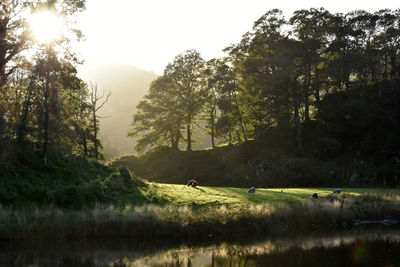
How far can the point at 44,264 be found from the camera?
15.7 metres

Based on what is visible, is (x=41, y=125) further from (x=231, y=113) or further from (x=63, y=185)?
(x=231, y=113)

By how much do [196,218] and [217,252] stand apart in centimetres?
366

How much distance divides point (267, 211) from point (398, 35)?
1757 inches

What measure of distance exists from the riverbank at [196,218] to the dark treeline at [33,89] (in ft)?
19.9

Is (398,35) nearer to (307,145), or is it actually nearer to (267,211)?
(307,145)

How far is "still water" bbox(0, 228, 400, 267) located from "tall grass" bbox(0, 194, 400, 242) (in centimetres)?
89

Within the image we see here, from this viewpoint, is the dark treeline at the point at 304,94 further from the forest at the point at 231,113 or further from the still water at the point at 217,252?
the still water at the point at 217,252

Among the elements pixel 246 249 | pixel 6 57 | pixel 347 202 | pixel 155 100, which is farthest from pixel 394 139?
pixel 6 57

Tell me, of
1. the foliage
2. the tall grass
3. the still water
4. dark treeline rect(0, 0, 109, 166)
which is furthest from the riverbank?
dark treeline rect(0, 0, 109, 166)

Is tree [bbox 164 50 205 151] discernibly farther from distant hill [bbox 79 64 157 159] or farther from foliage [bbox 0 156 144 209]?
distant hill [bbox 79 64 157 159]

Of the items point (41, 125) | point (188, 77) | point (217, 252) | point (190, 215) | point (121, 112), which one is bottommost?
point (217, 252)

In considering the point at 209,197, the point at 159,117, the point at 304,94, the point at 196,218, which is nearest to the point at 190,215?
the point at 196,218

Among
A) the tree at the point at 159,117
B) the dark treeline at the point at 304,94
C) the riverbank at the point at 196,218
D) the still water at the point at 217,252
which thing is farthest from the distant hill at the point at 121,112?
the still water at the point at 217,252

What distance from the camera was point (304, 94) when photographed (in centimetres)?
4866
